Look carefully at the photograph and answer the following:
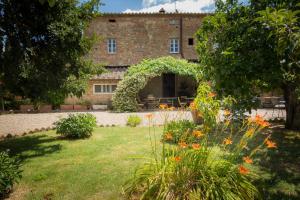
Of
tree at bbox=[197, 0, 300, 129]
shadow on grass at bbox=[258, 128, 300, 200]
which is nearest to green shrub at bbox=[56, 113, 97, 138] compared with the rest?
tree at bbox=[197, 0, 300, 129]

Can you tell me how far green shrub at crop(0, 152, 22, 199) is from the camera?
6069 millimetres

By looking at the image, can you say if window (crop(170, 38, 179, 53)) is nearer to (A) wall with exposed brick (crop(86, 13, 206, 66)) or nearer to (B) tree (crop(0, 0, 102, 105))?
(A) wall with exposed brick (crop(86, 13, 206, 66))

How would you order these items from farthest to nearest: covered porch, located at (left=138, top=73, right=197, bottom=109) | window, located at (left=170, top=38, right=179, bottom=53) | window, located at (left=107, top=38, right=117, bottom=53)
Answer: window, located at (left=170, top=38, right=179, bottom=53) < window, located at (left=107, top=38, right=117, bottom=53) < covered porch, located at (left=138, top=73, right=197, bottom=109)

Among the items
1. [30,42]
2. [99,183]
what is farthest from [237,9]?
[30,42]

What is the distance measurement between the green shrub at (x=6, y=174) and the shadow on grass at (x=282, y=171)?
5.26 meters

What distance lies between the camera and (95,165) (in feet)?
26.5

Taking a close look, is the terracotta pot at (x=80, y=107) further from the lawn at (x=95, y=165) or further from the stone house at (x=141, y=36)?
the lawn at (x=95, y=165)

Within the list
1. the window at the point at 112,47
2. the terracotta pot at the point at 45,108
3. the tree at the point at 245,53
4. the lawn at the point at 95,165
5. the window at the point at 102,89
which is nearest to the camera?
the tree at the point at 245,53

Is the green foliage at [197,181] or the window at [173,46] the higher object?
the window at [173,46]

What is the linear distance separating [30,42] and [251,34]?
6905 millimetres

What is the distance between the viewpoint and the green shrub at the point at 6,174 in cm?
607

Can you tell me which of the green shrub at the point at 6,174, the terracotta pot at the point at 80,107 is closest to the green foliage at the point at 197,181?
the green shrub at the point at 6,174

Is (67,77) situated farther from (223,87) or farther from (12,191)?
(223,87)

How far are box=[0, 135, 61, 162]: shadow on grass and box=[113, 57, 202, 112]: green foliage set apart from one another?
10.7 meters
